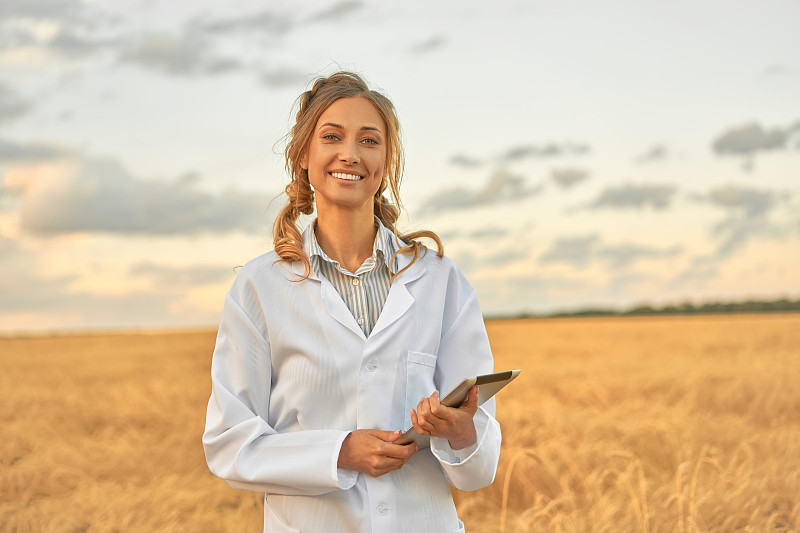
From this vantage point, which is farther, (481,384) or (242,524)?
(242,524)

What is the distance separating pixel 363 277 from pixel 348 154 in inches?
12.6

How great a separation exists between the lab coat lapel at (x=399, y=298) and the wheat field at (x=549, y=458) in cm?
183

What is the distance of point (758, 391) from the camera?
7.82 m

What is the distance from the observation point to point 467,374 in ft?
6.35

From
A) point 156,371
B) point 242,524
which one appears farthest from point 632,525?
point 156,371

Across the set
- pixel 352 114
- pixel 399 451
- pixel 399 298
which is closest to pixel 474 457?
pixel 399 451

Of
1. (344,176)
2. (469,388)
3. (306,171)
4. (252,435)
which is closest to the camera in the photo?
(469,388)

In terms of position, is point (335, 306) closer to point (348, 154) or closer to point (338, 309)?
point (338, 309)

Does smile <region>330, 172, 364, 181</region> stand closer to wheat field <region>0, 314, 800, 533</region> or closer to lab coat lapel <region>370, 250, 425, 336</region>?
lab coat lapel <region>370, 250, 425, 336</region>

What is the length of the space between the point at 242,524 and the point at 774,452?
360 centimetres

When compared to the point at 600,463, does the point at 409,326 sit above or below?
above

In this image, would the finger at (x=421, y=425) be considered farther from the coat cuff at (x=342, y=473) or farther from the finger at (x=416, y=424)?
the coat cuff at (x=342, y=473)

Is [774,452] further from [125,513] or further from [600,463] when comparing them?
[125,513]

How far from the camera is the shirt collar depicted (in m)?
1.95
